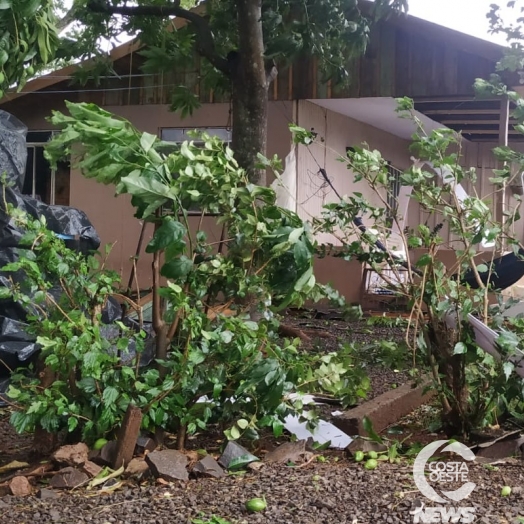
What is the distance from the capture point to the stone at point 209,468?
132 inches

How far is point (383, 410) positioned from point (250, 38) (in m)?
4.08

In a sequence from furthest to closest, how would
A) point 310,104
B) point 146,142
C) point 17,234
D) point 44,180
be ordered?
1. point 44,180
2. point 310,104
3. point 17,234
4. point 146,142

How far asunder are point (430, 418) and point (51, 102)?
963 centimetres

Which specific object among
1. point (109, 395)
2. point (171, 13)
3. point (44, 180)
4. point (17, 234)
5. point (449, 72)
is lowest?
point (109, 395)

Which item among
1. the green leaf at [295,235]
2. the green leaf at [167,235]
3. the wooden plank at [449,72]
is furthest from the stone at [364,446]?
the wooden plank at [449,72]

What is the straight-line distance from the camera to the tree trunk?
6918 millimetres

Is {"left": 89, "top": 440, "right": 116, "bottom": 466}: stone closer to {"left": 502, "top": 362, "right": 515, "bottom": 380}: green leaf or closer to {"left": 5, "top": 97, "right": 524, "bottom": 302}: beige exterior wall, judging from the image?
{"left": 502, "top": 362, "right": 515, "bottom": 380}: green leaf

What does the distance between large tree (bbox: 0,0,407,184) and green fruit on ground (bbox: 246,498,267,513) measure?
400cm

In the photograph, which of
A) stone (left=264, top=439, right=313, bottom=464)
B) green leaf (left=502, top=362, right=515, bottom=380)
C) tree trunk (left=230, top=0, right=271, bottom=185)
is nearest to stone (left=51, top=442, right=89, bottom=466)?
stone (left=264, top=439, right=313, bottom=464)

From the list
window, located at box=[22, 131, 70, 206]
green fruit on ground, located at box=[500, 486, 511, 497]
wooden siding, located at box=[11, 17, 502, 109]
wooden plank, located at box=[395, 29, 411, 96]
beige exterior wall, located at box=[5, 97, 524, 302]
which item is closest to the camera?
green fruit on ground, located at box=[500, 486, 511, 497]

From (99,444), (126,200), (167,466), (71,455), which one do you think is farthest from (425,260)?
(126,200)

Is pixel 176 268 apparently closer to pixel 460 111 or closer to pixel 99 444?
pixel 99 444

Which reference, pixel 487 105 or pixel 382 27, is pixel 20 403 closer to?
pixel 382 27

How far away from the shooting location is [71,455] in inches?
134
